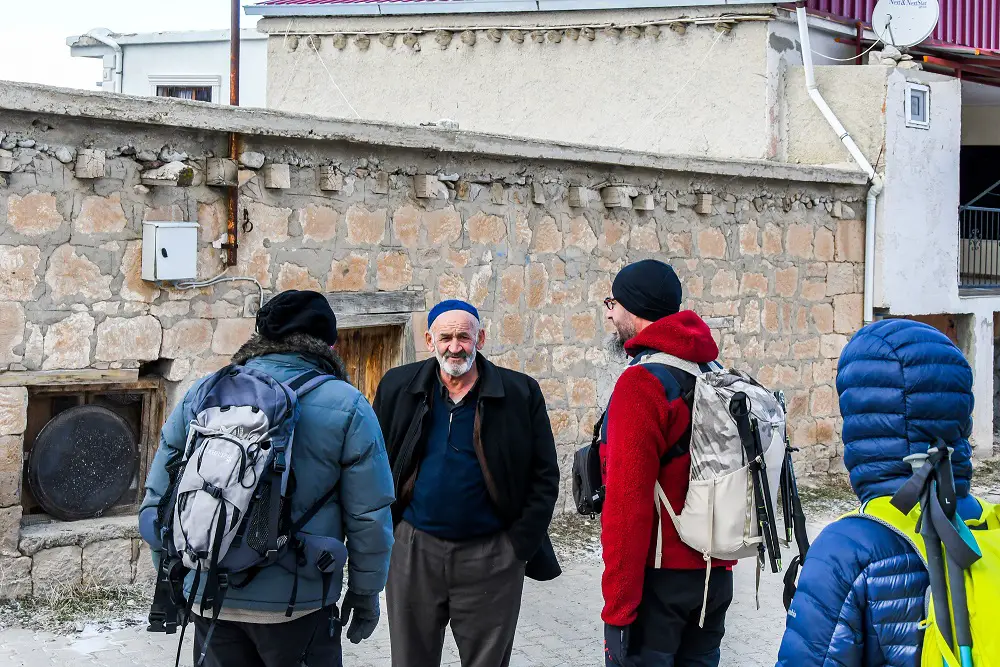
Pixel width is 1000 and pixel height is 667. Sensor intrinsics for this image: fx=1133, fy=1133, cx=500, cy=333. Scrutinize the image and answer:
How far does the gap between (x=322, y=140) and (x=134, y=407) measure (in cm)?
175

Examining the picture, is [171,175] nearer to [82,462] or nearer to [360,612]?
[82,462]

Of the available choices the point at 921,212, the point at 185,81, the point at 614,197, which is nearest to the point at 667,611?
the point at 614,197

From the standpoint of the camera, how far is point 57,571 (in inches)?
214

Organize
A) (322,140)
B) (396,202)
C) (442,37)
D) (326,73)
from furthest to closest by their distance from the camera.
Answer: (326,73)
(442,37)
(396,202)
(322,140)

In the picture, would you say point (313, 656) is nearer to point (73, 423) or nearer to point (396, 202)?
point (73, 423)

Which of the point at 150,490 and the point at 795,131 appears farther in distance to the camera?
the point at 795,131

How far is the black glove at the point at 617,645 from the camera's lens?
3338 mm

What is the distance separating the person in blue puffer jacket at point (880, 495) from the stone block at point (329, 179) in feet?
14.5

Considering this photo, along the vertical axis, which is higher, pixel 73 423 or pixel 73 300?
pixel 73 300

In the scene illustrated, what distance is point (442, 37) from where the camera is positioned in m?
11.3

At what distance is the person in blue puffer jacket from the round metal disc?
4.37m

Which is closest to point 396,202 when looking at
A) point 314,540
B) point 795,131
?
point 314,540

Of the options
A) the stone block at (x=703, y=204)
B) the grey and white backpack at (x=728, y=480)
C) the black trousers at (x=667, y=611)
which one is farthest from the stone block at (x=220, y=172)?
the stone block at (x=703, y=204)

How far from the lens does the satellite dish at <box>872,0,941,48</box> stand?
998cm
